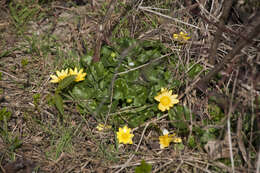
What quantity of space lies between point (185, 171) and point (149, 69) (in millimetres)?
954

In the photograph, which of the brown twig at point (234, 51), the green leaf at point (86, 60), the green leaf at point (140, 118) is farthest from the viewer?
the green leaf at point (86, 60)

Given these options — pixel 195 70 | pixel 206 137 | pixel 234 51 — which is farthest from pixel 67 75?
pixel 234 51

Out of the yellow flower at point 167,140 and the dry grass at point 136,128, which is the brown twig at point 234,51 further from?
the yellow flower at point 167,140

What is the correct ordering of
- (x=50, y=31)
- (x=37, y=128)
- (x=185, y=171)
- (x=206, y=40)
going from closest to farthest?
1. (x=185, y=171)
2. (x=37, y=128)
3. (x=206, y=40)
4. (x=50, y=31)

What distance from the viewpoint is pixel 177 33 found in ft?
9.25

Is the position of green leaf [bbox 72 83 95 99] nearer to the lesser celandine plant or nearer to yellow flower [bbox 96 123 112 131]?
the lesser celandine plant

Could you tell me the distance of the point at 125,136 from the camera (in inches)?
87.3

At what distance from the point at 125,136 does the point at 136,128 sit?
145 mm

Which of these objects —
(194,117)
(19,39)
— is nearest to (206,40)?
(194,117)

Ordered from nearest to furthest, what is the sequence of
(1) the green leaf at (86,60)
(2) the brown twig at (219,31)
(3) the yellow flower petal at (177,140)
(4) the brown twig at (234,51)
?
Result: (4) the brown twig at (234,51) < (2) the brown twig at (219,31) < (3) the yellow flower petal at (177,140) < (1) the green leaf at (86,60)

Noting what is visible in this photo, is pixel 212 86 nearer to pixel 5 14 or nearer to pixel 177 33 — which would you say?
pixel 177 33

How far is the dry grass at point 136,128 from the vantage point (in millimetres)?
2018

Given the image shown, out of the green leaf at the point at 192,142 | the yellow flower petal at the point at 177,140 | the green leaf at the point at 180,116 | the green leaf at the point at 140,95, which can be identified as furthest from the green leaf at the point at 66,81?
the green leaf at the point at 192,142

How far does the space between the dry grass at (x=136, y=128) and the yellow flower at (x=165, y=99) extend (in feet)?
0.38
